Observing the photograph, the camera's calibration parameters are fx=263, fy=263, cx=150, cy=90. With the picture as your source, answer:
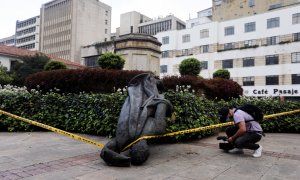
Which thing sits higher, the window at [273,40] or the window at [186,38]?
the window at [186,38]

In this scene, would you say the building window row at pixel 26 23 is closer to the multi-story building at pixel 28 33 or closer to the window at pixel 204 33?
the multi-story building at pixel 28 33

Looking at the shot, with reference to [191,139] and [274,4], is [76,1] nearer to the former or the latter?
[274,4]

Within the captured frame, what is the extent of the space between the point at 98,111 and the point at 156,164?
Result: 3.77m

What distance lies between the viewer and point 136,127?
493cm

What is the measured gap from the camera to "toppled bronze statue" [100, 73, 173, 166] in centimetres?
460

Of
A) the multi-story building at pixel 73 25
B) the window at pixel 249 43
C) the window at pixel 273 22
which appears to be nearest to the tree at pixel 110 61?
the window at pixel 249 43

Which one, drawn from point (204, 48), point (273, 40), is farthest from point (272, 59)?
point (204, 48)

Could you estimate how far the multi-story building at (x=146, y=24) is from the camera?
7456cm

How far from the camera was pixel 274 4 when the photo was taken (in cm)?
5022

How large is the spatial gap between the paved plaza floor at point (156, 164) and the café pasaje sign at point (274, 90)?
32842 millimetres

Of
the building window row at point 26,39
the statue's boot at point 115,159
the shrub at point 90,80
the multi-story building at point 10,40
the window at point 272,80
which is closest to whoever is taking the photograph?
the statue's boot at point 115,159

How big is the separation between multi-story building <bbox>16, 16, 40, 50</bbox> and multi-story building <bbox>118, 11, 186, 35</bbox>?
35.4 m

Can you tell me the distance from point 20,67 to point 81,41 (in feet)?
147

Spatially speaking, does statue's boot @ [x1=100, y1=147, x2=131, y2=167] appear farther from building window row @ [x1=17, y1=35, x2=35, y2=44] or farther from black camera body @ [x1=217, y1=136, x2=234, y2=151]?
building window row @ [x1=17, y1=35, x2=35, y2=44]
